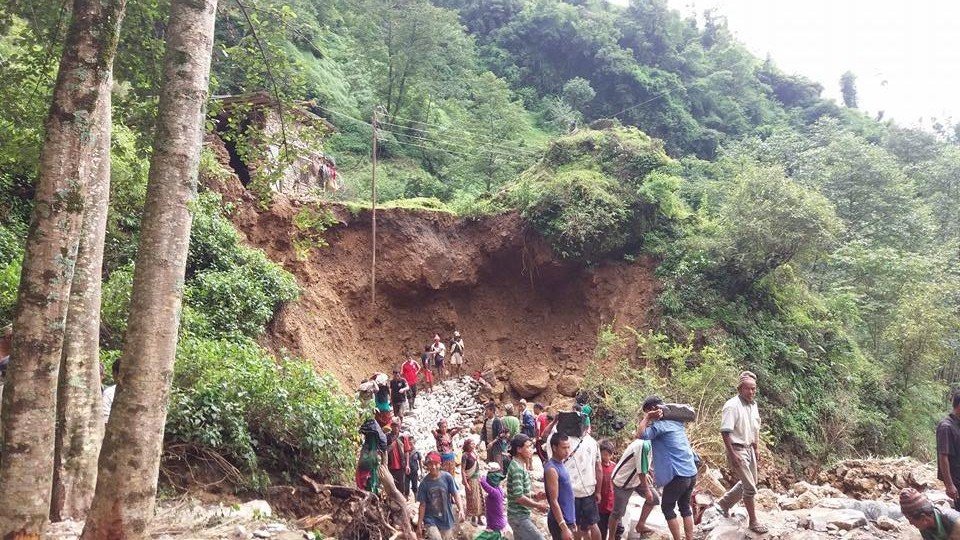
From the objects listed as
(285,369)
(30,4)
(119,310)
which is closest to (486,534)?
(285,369)

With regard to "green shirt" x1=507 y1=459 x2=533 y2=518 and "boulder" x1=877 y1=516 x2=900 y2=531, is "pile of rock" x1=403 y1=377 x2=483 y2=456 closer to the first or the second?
"green shirt" x1=507 y1=459 x2=533 y2=518

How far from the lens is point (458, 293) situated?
2073 centimetres

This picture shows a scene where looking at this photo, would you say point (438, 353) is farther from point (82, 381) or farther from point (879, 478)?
point (82, 381)

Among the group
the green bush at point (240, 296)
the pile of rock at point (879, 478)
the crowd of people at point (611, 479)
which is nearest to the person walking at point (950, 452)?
the crowd of people at point (611, 479)

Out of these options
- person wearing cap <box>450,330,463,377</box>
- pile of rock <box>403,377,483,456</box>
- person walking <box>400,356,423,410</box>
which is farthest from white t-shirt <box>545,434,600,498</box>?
person wearing cap <box>450,330,463,377</box>

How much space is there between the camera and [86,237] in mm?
5078

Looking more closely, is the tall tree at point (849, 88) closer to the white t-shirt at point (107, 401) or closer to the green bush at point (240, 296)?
the green bush at point (240, 296)

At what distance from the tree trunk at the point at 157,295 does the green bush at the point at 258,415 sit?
3.18 metres

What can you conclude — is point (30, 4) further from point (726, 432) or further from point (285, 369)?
point (726, 432)

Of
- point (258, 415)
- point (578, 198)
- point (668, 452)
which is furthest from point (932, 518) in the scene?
point (578, 198)

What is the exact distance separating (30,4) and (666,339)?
14952 millimetres

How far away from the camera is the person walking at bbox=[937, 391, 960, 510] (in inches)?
208

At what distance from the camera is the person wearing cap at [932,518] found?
3.97 metres

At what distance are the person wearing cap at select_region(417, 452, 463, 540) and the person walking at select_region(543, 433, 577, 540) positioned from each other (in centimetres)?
144
